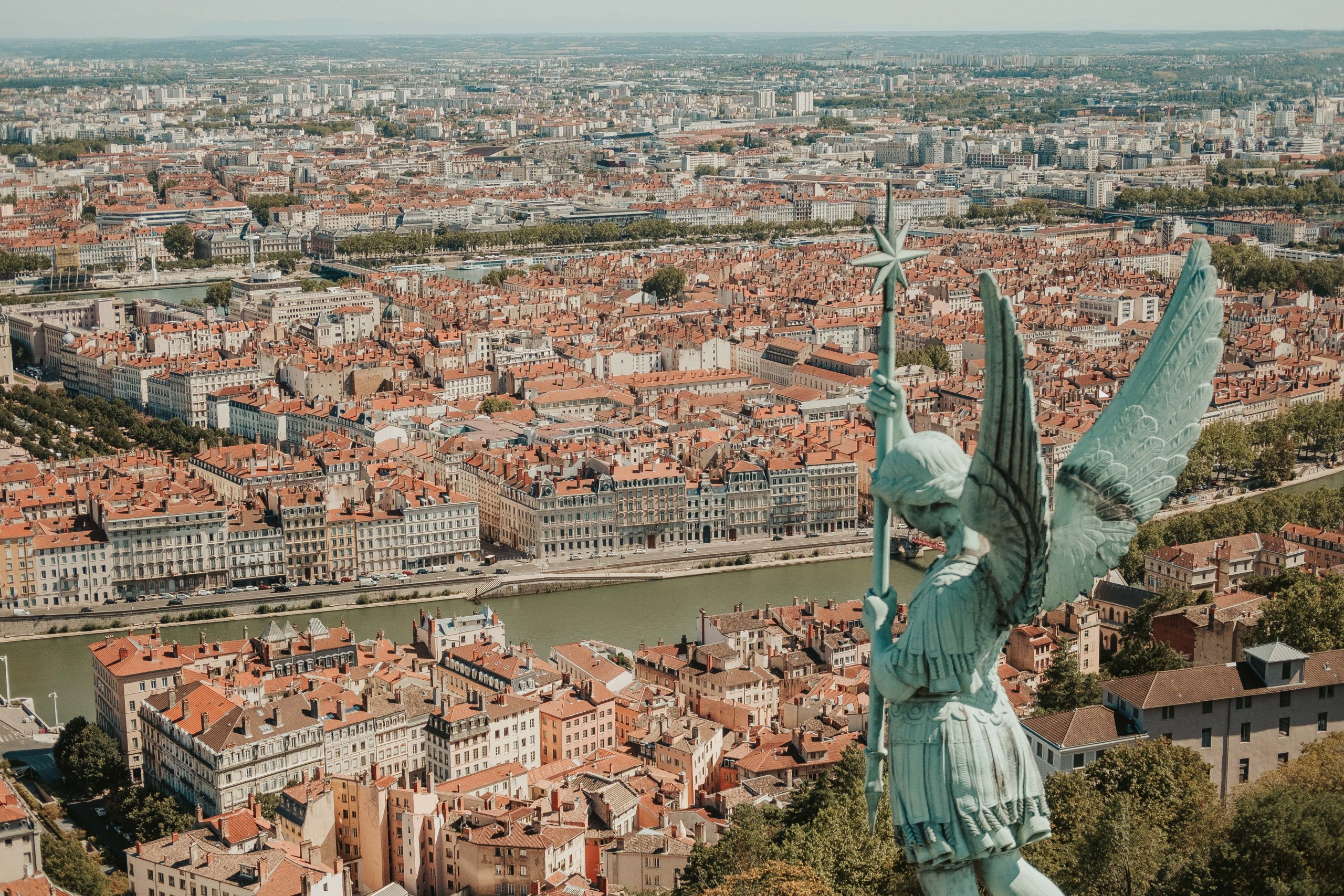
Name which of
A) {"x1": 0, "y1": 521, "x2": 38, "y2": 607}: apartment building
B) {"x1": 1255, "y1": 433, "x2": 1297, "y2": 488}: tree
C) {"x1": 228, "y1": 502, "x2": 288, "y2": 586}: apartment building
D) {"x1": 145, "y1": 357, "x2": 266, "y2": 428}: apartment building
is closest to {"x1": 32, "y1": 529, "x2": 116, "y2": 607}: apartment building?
{"x1": 0, "y1": 521, "x2": 38, "y2": 607}: apartment building

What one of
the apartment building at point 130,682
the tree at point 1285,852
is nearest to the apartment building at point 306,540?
the apartment building at point 130,682

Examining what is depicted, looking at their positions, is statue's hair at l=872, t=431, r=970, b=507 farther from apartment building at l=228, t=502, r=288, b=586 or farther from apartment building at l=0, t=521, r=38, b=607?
apartment building at l=0, t=521, r=38, b=607

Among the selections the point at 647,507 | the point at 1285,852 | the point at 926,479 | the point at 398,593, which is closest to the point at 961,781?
the point at 926,479

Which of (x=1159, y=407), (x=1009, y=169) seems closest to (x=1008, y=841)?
(x=1159, y=407)

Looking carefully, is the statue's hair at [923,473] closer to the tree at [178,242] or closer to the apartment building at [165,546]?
the apartment building at [165,546]

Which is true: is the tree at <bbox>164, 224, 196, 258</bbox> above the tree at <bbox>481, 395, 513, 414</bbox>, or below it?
below

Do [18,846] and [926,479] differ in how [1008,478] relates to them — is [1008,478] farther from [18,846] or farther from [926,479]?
[18,846]
